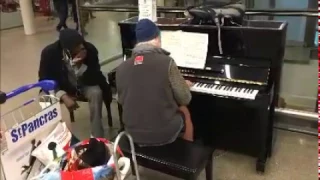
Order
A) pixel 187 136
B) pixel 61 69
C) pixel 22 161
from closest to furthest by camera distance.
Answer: pixel 22 161 → pixel 187 136 → pixel 61 69

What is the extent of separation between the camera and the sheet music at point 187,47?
2510 mm

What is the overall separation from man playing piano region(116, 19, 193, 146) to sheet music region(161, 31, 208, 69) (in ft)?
1.77

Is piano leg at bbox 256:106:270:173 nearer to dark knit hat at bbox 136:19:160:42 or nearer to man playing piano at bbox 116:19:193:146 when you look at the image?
man playing piano at bbox 116:19:193:146

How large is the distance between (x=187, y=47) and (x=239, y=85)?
0.49 metres

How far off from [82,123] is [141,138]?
5.13ft

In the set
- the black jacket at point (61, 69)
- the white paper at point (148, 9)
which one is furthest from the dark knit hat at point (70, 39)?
the white paper at point (148, 9)

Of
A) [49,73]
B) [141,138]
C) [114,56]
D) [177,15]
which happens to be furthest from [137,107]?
[114,56]

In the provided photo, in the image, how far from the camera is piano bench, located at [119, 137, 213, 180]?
188 centimetres

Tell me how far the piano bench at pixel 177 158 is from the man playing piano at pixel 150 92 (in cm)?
5

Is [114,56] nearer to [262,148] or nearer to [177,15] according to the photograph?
[177,15]

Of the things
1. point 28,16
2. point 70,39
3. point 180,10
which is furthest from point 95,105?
point 28,16

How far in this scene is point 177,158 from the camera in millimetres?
1944

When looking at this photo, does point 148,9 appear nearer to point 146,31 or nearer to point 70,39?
point 70,39

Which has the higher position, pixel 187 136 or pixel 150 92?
pixel 150 92
